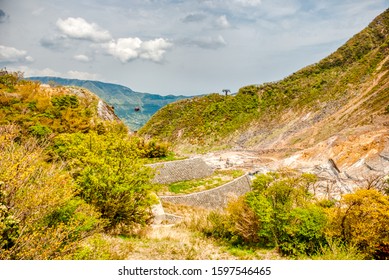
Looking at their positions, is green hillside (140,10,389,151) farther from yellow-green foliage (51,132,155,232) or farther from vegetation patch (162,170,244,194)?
yellow-green foliage (51,132,155,232)

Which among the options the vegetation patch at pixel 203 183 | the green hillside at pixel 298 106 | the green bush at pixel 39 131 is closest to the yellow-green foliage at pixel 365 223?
the vegetation patch at pixel 203 183

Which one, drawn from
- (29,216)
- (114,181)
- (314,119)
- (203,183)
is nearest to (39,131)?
(114,181)

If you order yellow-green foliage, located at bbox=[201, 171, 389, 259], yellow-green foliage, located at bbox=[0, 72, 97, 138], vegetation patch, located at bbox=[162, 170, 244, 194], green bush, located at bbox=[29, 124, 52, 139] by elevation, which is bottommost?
vegetation patch, located at bbox=[162, 170, 244, 194]

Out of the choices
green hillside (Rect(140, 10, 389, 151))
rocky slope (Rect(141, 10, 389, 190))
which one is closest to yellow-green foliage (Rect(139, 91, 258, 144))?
green hillside (Rect(140, 10, 389, 151))

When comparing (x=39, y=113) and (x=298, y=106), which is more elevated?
(x=298, y=106)

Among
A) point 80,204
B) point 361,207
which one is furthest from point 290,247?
point 80,204

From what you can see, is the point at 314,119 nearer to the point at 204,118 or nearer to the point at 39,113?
the point at 204,118

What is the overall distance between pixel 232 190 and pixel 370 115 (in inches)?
691

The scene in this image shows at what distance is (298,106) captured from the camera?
4916 cm

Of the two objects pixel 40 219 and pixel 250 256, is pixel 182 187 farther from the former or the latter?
pixel 40 219

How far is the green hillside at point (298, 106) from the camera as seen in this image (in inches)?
1499

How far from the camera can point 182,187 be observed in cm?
2461

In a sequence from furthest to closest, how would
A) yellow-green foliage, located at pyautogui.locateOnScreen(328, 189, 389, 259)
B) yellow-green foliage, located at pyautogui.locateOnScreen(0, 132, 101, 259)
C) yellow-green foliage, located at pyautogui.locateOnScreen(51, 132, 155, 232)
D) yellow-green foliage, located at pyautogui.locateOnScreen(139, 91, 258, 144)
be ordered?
1. yellow-green foliage, located at pyautogui.locateOnScreen(139, 91, 258, 144)
2. yellow-green foliage, located at pyautogui.locateOnScreen(51, 132, 155, 232)
3. yellow-green foliage, located at pyautogui.locateOnScreen(328, 189, 389, 259)
4. yellow-green foliage, located at pyautogui.locateOnScreen(0, 132, 101, 259)

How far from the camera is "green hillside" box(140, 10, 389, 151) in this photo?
38.1 metres
